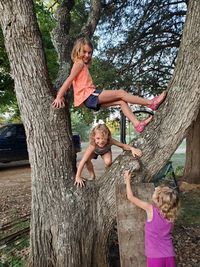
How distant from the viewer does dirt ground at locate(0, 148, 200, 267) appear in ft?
17.4

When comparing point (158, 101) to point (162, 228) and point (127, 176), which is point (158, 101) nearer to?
point (127, 176)

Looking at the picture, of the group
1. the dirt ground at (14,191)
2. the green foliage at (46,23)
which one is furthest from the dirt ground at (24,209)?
the green foliage at (46,23)

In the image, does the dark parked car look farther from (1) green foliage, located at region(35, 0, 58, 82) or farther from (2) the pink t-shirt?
(2) the pink t-shirt

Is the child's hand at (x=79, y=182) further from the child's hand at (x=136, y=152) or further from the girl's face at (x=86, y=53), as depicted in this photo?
the girl's face at (x=86, y=53)

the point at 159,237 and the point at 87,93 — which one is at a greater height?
the point at 87,93

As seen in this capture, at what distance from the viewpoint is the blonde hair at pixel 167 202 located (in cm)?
324

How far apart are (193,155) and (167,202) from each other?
7.16m

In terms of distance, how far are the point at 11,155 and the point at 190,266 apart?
1030 centimetres

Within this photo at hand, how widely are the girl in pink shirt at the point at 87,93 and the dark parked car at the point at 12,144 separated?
10.5m

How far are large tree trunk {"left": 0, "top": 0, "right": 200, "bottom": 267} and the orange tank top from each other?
346 millimetres

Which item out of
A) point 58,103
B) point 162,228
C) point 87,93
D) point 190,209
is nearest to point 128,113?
point 87,93

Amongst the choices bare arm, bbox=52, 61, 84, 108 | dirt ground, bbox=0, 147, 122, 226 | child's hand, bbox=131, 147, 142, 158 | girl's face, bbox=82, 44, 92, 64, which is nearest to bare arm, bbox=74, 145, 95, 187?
child's hand, bbox=131, 147, 142, 158

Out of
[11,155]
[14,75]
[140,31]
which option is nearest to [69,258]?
[14,75]

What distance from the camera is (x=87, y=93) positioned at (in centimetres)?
388
